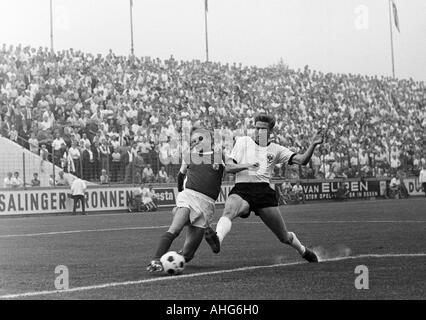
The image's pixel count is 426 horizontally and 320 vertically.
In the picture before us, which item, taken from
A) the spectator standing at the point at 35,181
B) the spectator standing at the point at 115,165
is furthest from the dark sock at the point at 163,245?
the spectator standing at the point at 115,165

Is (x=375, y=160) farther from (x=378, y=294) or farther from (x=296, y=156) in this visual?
(x=378, y=294)

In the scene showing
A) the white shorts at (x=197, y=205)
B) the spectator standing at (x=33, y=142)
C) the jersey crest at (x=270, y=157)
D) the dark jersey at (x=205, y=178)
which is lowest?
the white shorts at (x=197, y=205)

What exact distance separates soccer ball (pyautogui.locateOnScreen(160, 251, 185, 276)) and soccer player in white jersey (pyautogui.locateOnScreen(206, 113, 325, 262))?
96 centimetres

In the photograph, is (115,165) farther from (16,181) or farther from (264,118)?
(264,118)

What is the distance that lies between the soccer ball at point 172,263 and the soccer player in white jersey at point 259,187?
0.96m

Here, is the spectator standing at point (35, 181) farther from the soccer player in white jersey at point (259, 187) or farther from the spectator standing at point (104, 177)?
the soccer player in white jersey at point (259, 187)

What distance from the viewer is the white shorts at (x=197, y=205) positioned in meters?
10.8

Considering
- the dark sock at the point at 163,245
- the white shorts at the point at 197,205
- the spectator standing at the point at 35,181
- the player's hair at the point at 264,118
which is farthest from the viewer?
the spectator standing at the point at 35,181

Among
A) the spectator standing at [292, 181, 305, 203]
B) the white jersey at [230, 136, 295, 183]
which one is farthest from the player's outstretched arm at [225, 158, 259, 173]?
the spectator standing at [292, 181, 305, 203]

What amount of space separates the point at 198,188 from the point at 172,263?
134 cm

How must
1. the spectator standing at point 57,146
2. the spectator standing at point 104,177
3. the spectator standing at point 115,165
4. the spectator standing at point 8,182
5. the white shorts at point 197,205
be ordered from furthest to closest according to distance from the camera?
1. the spectator standing at point 104,177
2. the spectator standing at point 115,165
3. the spectator standing at point 8,182
4. the spectator standing at point 57,146
5. the white shorts at point 197,205

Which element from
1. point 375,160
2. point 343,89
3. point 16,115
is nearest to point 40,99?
point 16,115

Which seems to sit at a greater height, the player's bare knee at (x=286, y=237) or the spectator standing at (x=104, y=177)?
the spectator standing at (x=104, y=177)
